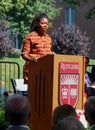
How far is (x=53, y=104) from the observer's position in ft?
17.6

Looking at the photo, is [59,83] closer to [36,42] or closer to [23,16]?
[36,42]

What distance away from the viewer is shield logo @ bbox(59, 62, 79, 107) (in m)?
5.37

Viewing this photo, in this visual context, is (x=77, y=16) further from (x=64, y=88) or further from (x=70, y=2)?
(x=64, y=88)

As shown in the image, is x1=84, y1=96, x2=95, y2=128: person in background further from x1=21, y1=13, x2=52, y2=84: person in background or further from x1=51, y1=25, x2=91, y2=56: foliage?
x1=51, y1=25, x2=91, y2=56: foliage

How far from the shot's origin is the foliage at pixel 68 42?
30.1 m

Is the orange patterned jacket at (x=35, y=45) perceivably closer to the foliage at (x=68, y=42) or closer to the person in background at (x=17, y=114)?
the person in background at (x=17, y=114)

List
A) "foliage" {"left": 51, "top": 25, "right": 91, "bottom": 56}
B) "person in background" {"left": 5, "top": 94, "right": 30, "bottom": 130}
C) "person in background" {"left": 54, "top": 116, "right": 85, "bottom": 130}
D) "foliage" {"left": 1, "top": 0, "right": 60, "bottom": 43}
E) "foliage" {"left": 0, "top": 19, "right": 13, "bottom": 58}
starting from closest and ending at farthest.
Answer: "person in background" {"left": 54, "top": 116, "right": 85, "bottom": 130} → "person in background" {"left": 5, "top": 94, "right": 30, "bottom": 130} → "foliage" {"left": 51, "top": 25, "right": 91, "bottom": 56} → "foliage" {"left": 0, "top": 19, "right": 13, "bottom": 58} → "foliage" {"left": 1, "top": 0, "right": 60, "bottom": 43}

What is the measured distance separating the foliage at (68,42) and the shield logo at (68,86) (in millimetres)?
23679

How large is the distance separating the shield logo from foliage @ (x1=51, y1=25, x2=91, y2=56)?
2368cm

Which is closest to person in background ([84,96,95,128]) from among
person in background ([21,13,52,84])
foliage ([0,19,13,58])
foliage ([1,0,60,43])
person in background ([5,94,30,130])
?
person in background ([5,94,30,130])

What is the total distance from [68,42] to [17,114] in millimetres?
26658

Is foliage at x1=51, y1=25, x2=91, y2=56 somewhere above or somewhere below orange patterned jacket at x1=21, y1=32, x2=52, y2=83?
above

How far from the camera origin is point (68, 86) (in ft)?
17.9

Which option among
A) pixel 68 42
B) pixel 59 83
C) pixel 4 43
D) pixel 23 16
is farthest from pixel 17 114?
pixel 23 16
